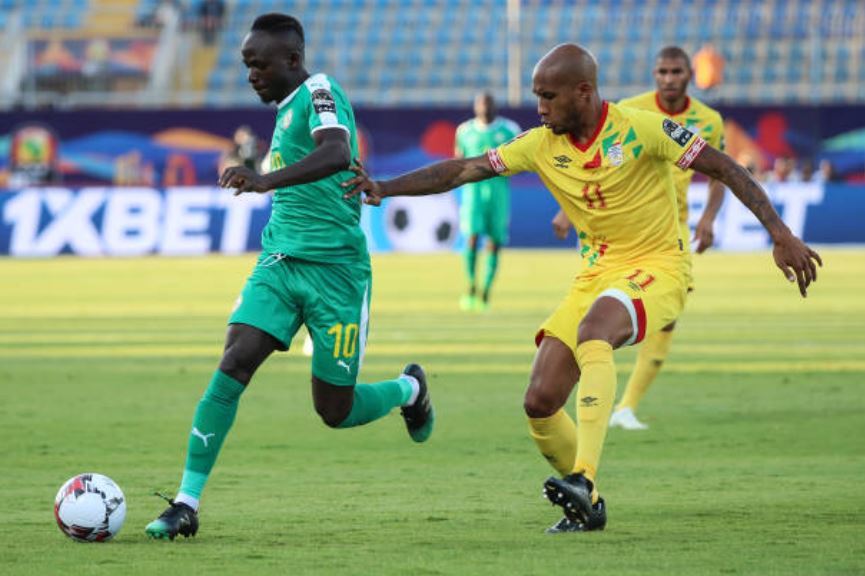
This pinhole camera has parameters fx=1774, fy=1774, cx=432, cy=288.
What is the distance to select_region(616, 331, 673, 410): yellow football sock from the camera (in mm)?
10750

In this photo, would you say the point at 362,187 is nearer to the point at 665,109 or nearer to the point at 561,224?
the point at 561,224

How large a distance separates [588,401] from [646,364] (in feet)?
12.1

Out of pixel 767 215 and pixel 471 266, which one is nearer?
pixel 767 215

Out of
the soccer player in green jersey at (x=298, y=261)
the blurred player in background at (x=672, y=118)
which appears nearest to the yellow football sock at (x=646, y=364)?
the blurred player in background at (x=672, y=118)

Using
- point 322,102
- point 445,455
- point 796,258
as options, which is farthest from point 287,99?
point 445,455

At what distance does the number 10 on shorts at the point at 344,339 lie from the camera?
770 cm

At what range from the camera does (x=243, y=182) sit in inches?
265

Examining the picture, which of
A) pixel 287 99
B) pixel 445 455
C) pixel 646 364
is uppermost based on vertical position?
pixel 287 99

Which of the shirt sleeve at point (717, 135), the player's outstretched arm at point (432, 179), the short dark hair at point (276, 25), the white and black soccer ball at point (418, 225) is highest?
the short dark hair at point (276, 25)

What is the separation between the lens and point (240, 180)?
6.74m

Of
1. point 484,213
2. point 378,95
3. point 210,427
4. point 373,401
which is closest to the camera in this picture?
point 210,427

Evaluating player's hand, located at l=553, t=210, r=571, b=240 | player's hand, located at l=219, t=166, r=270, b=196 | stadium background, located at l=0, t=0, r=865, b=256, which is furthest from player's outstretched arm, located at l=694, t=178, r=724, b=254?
stadium background, located at l=0, t=0, r=865, b=256

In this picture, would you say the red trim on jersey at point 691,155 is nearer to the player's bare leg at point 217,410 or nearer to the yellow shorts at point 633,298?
the yellow shorts at point 633,298

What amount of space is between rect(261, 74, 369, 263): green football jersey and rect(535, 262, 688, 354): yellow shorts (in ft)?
3.15
